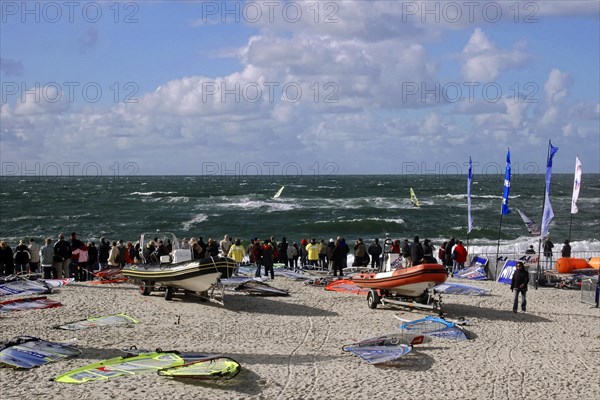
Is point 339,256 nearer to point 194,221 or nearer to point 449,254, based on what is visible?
point 449,254

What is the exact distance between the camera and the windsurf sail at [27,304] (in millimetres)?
14775

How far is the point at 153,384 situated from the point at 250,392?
1393mm

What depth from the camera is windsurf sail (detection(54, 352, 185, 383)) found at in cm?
1005

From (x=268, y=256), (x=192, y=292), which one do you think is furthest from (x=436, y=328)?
(x=268, y=256)

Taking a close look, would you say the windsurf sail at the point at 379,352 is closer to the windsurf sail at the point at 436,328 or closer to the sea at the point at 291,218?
the windsurf sail at the point at 436,328

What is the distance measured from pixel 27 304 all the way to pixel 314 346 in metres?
6.64

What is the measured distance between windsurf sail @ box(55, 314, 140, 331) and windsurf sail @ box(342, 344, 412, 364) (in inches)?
179

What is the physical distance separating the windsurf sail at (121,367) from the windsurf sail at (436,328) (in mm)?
5360

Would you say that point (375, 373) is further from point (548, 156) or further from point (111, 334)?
point (548, 156)

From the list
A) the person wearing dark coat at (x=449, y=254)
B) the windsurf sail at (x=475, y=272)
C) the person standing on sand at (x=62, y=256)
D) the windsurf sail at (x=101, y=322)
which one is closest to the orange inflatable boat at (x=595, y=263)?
the windsurf sail at (x=475, y=272)

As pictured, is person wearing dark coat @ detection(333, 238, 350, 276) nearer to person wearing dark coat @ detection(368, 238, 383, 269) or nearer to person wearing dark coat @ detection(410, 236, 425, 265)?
person wearing dark coat @ detection(368, 238, 383, 269)

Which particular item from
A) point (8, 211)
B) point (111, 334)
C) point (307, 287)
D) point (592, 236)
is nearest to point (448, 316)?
point (307, 287)

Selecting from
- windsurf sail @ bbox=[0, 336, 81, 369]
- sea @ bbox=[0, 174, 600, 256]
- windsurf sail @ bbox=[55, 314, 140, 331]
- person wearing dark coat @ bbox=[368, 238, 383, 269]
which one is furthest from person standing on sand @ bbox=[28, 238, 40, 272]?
sea @ bbox=[0, 174, 600, 256]

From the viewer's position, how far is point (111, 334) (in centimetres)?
1298
